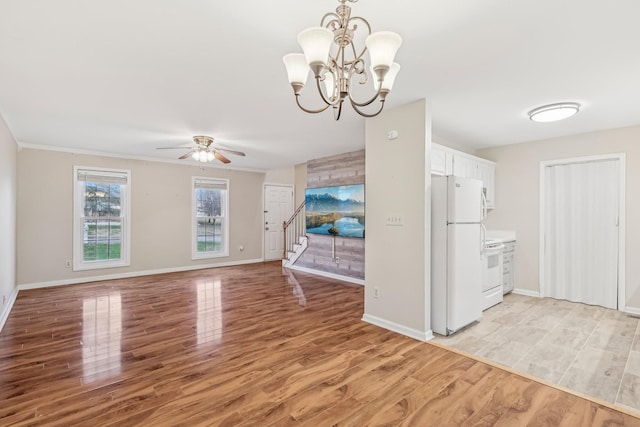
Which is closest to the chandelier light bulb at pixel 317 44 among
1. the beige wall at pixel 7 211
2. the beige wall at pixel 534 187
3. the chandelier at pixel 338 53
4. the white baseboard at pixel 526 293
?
the chandelier at pixel 338 53

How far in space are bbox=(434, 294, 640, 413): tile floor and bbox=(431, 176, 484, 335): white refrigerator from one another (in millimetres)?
226

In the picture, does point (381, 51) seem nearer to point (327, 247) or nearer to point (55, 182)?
point (327, 247)

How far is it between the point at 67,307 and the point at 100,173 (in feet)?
8.89

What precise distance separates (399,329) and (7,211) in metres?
5.23

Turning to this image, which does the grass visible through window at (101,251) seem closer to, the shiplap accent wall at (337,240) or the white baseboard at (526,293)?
the shiplap accent wall at (337,240)

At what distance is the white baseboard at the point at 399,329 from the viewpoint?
3165 millimetres

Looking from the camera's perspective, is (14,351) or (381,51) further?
(14,351)

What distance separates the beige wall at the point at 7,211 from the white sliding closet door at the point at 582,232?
24.2 feet

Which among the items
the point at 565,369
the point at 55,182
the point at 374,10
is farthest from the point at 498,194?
the point at 55,182

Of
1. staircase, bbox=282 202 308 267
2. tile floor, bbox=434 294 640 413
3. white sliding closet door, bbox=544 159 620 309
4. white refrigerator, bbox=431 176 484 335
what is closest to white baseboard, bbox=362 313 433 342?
tile floor, bbox=434 294 640 413

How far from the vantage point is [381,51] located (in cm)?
152

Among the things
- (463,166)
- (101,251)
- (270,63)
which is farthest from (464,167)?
(101,251)

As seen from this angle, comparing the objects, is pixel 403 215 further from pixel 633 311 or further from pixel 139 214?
pixel 139 214

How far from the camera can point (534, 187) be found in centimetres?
488
